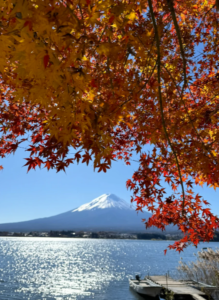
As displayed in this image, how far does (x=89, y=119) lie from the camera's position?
2.31 m

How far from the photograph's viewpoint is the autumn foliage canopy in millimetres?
1611

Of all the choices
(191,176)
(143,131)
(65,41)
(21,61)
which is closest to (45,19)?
(65,41)

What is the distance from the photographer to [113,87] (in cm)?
289

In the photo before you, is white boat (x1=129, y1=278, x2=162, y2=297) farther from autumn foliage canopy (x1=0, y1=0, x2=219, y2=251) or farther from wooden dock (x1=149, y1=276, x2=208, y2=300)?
autumn foliage canopy (x1=0, y1=0, x2=219, y2=251)

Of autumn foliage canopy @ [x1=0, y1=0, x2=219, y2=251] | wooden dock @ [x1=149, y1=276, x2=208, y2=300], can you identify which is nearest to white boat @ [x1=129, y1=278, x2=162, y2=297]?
wooden dock @ [x1=149, y1=276, x2=208, y2=300]

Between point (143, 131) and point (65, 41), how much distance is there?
2.98 meters

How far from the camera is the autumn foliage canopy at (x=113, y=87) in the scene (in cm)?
161

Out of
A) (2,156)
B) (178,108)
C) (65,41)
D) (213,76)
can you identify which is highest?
(213,76)

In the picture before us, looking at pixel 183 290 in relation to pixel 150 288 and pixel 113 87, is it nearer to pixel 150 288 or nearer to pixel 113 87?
pixel 150 288

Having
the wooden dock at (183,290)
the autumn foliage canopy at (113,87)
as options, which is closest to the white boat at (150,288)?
the wooden dock at (183,290)

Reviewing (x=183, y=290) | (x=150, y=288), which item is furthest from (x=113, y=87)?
(x=150, y=288)

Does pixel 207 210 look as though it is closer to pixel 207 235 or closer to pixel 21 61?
pixel 207 235

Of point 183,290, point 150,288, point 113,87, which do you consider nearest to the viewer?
point 113,87

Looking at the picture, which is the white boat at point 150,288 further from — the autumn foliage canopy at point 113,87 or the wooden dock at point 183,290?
the autumn foliage canopy at point 113,87
